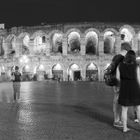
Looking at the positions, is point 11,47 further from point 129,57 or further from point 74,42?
point 129,57

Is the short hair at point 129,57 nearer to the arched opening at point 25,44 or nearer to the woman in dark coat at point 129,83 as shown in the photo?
the woman in dark coat at point 129,83

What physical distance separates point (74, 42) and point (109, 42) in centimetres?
596

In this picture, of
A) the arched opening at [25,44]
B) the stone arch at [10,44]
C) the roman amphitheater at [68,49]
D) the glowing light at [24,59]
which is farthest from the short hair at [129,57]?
the stone arch at [10,44]

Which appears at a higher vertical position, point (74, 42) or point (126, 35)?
point (126, 35)

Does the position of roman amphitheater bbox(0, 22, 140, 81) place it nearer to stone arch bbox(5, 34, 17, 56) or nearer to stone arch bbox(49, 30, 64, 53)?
stone arch bbox(49, 30, 64, 53)

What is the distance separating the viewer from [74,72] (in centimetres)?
4356

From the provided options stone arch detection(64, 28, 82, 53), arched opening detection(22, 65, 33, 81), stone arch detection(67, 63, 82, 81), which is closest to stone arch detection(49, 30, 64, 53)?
stone arch detection(64, 28, 82, 53)

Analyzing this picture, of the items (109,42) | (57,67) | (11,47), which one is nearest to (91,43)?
(109,42)

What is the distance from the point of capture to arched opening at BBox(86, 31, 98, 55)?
43.7 metres

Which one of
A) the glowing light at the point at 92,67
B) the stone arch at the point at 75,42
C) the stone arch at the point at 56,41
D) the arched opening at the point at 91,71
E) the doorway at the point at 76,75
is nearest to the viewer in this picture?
the stone arch at the point at 75,42

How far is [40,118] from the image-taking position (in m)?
8.14

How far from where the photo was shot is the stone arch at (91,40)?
42328 millimetres

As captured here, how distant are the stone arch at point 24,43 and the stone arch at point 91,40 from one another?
1003cm

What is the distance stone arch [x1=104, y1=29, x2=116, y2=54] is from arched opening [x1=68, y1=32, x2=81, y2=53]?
4550mm
